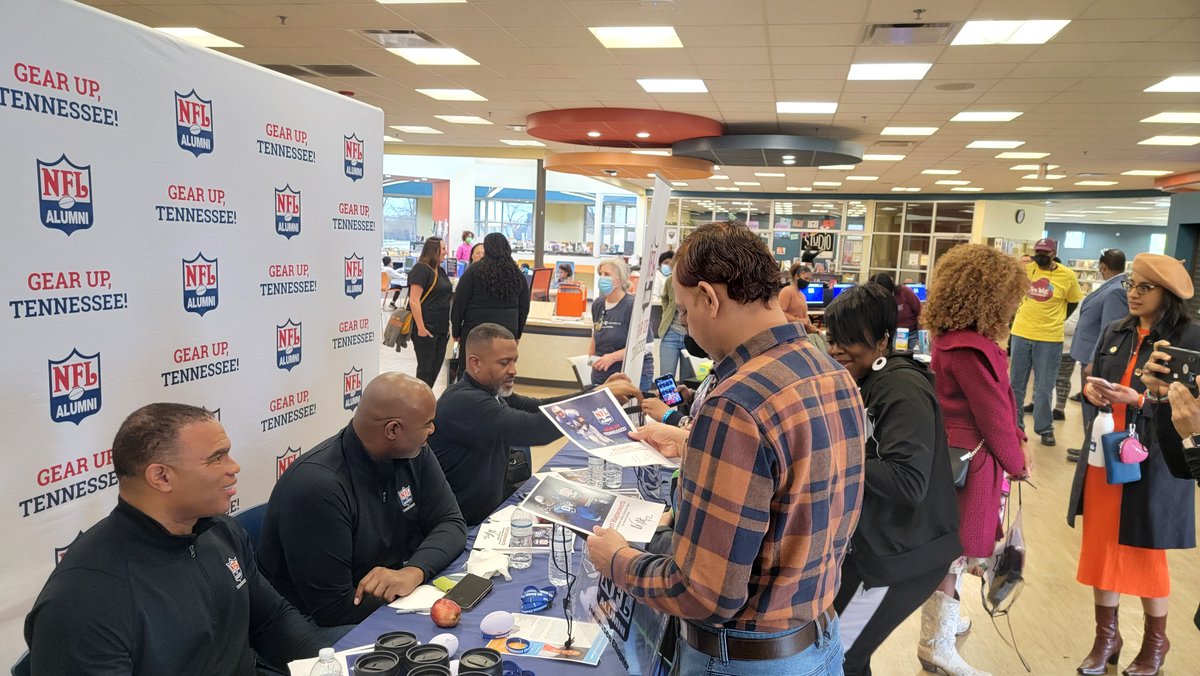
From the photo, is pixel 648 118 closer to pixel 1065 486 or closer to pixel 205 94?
pixel 1065 486

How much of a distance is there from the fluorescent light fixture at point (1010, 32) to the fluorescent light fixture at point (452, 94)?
18.8 ft

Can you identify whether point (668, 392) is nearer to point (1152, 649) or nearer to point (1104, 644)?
point (1104, 644)

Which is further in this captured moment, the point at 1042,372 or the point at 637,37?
the point at 1042,372

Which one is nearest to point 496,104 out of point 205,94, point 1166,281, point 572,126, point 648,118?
point 572,126

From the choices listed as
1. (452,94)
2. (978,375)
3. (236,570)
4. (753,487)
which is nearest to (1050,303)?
(978,375)

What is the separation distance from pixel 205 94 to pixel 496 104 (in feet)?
25.5

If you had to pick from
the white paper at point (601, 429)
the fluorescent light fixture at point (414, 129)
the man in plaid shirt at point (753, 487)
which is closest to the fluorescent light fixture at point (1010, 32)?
the white paper at point (601, 429)

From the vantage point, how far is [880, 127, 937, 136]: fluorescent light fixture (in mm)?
9625

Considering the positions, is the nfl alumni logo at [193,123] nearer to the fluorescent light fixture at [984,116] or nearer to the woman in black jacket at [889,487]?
the woman in black jacket at [889,487]

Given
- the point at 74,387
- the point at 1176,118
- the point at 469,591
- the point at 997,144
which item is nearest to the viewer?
the point at 469,591

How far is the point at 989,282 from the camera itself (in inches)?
104

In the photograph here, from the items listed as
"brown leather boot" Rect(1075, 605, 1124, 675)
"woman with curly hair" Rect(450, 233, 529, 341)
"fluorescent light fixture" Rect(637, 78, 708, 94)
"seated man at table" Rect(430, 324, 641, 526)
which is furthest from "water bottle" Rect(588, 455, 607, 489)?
"fluorescent light fixture" Rect(637, 78, 708, 94)

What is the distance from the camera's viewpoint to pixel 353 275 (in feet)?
11.1

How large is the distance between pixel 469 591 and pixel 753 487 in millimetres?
1068
